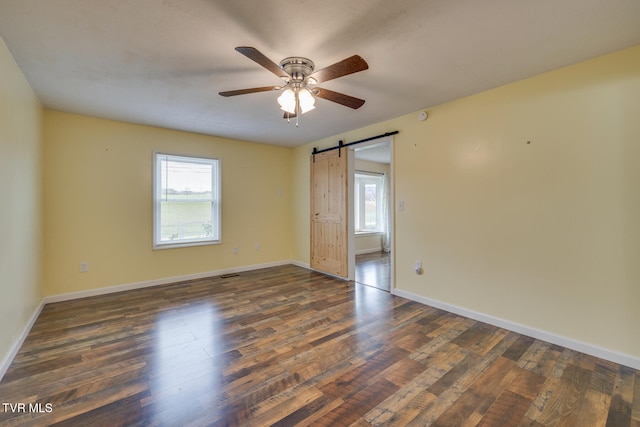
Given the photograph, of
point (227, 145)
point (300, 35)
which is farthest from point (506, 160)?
point (227, 145)

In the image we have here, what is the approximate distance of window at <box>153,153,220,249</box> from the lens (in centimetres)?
422

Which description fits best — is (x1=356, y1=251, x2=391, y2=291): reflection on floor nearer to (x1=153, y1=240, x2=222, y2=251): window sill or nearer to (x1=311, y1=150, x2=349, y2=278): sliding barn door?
(x1=311, y1=150, x2=349, y2=278): sliding barn door

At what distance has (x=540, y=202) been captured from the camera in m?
2.49

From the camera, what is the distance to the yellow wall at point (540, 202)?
211 centimetres

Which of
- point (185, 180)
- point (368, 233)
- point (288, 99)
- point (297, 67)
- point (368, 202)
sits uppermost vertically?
point (297, 67)

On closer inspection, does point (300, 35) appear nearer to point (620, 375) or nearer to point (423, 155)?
point (423, 155)

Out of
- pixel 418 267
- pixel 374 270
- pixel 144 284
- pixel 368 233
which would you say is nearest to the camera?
pixel 418 267

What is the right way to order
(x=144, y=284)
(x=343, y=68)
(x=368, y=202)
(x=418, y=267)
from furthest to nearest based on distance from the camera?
(x=368, y=202) < (x=144, y=284) < (x=418, y=267) < (x=343, y=68)

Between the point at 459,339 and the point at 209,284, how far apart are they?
11.2ft

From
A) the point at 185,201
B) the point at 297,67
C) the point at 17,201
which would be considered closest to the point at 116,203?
the point at 185,201

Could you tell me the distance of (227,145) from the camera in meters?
4.80

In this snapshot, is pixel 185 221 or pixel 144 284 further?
pixel 185 221

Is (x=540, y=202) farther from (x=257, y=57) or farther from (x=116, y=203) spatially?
(x=116, y=203)

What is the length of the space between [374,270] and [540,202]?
3073 millimetres
